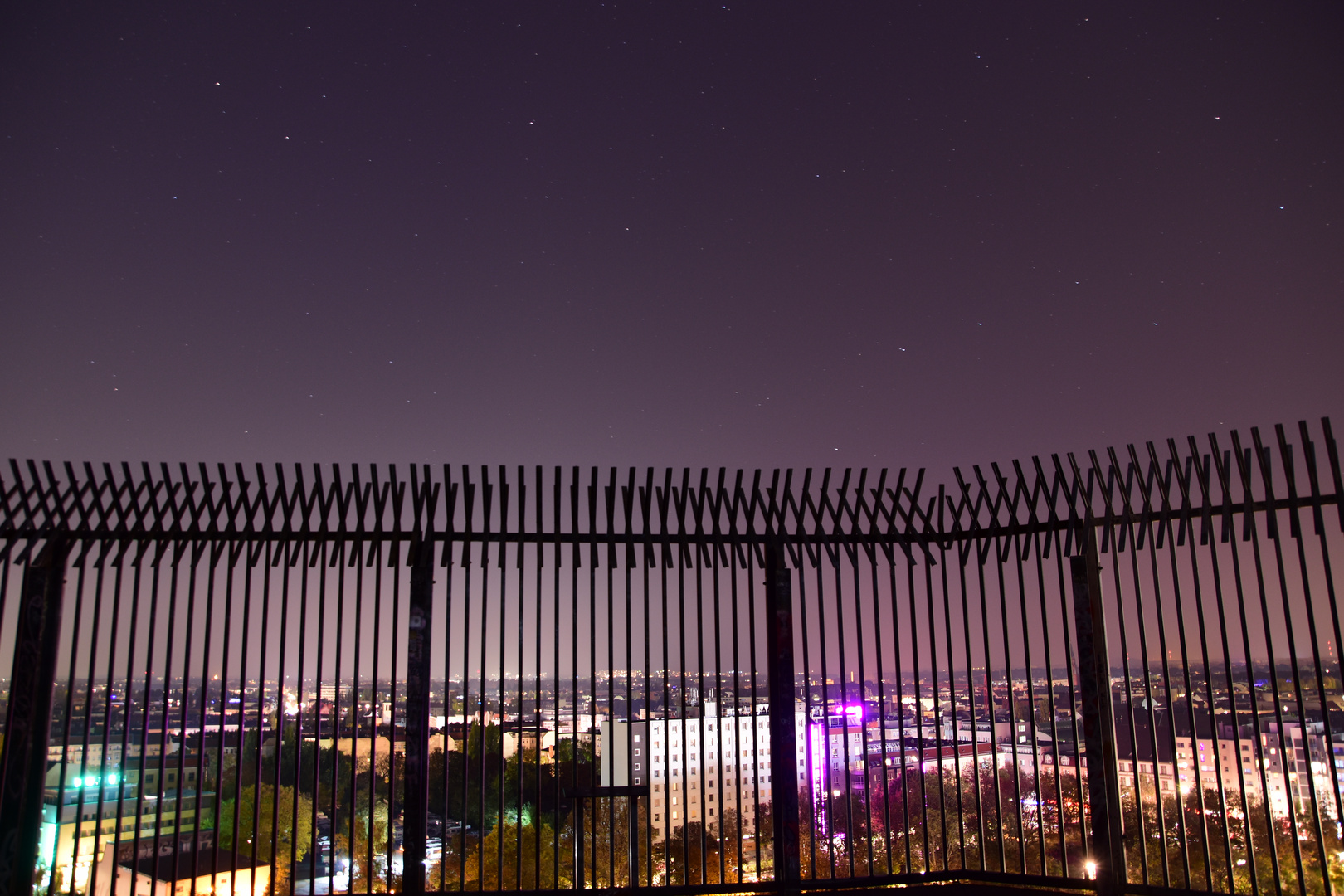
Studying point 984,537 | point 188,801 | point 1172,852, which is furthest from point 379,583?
point 1172,852

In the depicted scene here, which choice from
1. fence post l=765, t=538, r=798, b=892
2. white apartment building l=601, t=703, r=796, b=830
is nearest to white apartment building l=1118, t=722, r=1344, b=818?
white apartment building l=601, t=703, r=796, b=830

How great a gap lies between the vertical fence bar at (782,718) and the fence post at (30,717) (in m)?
5.90

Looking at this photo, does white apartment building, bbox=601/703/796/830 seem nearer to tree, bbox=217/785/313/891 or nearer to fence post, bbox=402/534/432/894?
fence post, bbox=402/534/432/894

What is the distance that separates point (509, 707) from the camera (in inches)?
1114

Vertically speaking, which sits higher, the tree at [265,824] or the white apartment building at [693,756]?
the white apartment building at [693,756]

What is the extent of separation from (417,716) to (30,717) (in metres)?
3.15

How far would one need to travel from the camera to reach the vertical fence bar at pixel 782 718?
7730 mm

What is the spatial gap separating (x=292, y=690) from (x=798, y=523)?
14379 millimetres

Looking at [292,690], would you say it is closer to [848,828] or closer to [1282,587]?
[848,828]

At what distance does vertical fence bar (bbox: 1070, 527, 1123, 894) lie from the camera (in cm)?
719

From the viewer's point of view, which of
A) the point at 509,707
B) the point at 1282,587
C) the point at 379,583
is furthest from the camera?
the point at 509,707

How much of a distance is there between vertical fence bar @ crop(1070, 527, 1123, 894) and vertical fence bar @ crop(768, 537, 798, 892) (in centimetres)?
235

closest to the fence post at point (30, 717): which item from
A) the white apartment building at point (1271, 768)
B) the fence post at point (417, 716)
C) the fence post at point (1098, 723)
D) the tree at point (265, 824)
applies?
the fence post at point (417, 716)

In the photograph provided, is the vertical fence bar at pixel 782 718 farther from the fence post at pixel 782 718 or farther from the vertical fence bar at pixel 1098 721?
the vertical fence bar at pixel 1098 721
